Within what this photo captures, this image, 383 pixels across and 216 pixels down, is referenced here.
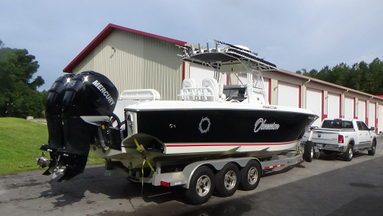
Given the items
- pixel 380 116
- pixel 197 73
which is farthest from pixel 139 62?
pixel 380 116

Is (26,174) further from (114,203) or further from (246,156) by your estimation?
(246,156)

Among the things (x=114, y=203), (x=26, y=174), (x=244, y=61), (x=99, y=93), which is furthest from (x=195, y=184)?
(x=26, y=174)

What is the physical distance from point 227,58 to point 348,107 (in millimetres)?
23398

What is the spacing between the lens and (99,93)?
17.2ft

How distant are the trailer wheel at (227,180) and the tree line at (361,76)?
2202 inches

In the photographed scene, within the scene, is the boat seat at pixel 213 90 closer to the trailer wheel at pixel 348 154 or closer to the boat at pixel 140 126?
the boat at pixel 140 126

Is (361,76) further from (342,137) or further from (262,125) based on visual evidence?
(262,125)

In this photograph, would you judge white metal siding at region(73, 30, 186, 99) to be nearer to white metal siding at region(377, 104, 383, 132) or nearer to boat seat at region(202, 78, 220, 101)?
boat seat at region(202, 78, 220, 101)

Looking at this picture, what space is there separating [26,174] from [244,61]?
6493mm

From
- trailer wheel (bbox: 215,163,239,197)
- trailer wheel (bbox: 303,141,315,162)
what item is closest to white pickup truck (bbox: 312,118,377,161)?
trailer wheel (bbox: 303,141,315,162)

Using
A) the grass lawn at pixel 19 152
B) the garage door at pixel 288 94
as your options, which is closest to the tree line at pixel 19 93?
the grass lawn at pixel 19 152

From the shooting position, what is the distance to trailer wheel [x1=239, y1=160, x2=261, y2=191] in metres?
6.69

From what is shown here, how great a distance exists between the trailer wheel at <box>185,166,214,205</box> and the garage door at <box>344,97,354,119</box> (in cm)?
2413

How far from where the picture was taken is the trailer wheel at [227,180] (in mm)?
6152
